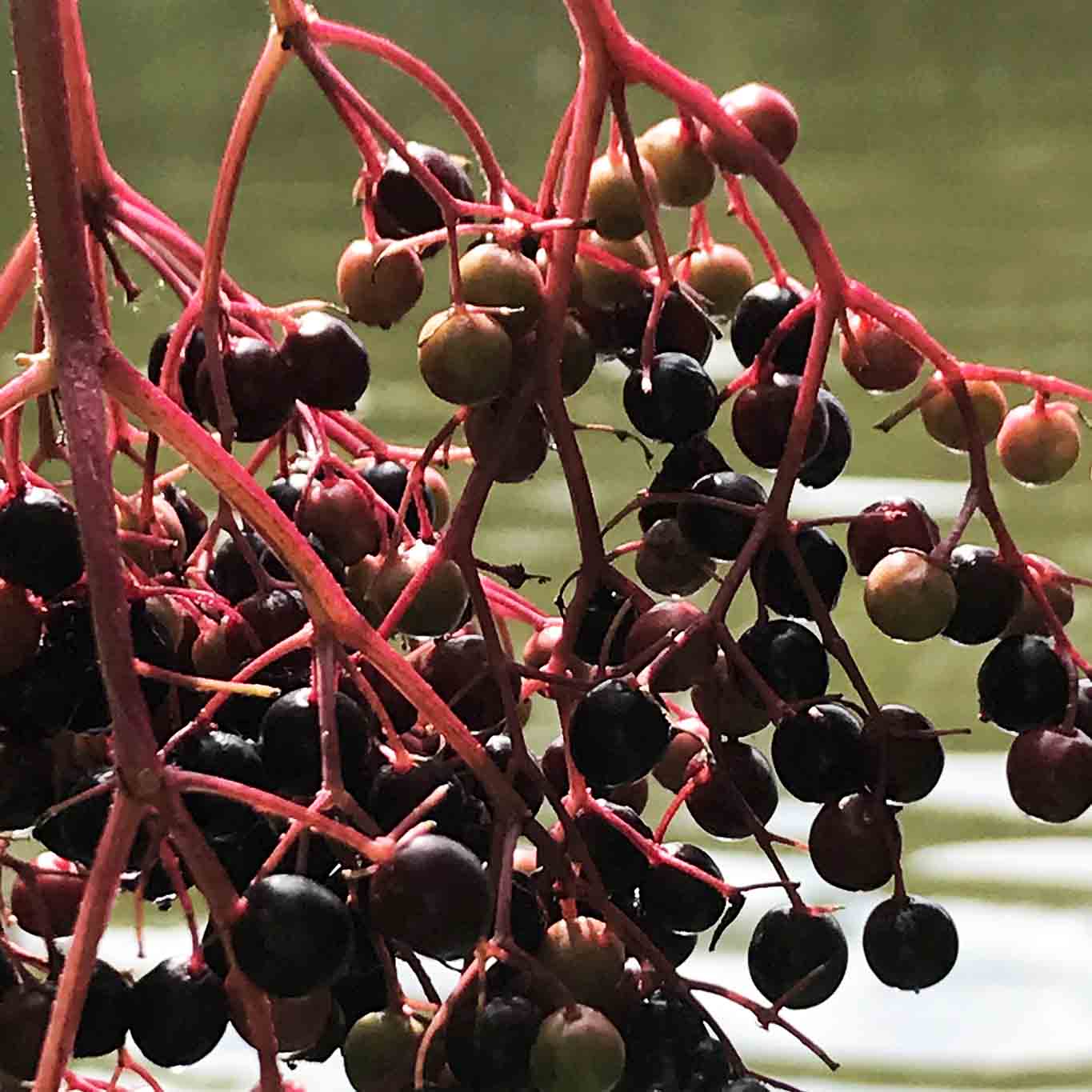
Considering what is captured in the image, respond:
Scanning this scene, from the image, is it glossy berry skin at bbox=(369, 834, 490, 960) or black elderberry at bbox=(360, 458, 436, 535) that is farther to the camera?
black elderberry at bbox=(360, 458, 436, 535)

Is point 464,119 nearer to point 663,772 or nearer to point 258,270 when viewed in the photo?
point 663,772

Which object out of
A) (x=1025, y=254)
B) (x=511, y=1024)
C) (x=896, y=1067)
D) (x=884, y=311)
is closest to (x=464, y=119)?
(x=884, y=311)

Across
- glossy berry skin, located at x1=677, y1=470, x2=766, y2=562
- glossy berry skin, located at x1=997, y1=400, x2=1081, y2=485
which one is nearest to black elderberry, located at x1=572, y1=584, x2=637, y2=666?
glossy berry skin, located at x1=677, y1=470, x2=766, y2=562

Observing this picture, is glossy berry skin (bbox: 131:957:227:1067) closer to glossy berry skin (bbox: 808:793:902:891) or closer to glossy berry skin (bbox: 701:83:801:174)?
glossy berry skin (bbox: 808:793:902:891)

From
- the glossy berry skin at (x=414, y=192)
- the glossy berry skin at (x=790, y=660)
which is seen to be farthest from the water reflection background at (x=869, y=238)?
the glossy berry skin at (x=790, y=660)

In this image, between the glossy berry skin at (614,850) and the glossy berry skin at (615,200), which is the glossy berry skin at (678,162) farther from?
the glossy berry skin at (614,850)

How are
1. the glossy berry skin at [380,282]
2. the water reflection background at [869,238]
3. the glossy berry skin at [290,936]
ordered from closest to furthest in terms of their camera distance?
the glossy berry skin at [290,936], the glossy berry skin at [380,282], the water reflection background at [869,238]

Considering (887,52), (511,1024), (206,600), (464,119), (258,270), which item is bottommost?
(511,1024)
